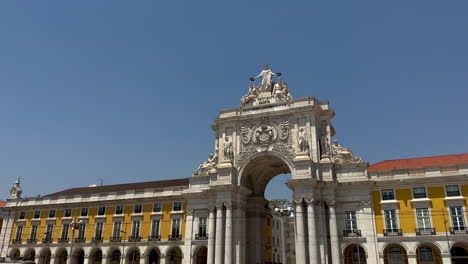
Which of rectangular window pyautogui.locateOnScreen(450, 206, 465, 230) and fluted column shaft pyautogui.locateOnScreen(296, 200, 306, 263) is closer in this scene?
rectangular window pyautogui.locateOnScreen(450, 206, 465, 230)

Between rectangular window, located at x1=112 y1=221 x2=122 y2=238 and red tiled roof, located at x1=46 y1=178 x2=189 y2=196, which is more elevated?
red tiled roof, located at x1=46 y1=178 x2=189 y2=196

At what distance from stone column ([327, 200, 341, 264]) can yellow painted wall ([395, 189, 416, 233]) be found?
755 centimetres

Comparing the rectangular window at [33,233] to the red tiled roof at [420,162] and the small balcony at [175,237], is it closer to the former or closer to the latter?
the small balcony at [175,237]

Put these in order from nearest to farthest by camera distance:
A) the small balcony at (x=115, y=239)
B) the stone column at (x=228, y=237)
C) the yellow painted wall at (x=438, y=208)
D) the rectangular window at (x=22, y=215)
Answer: the yellow painted wall at (x=438, y=208), the stone column at (x=228, y=237), the small balcony at (x=115, y=239), the rectangular window at (x=22, y=215)

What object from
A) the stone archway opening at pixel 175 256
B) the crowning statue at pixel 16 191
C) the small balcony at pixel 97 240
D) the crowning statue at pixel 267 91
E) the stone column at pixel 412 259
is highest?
the crowning statue at pixel 267 91

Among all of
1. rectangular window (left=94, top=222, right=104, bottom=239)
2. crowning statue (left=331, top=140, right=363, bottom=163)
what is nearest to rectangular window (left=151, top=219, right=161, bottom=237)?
rectangular window (left=94, top=222, right=104, bottom=239)

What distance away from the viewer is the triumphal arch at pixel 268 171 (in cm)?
4831

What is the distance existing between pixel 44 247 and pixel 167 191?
23.5m

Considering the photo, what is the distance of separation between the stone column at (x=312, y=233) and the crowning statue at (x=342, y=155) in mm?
7279

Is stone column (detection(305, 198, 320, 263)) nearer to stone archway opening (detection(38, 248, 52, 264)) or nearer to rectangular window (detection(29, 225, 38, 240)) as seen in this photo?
stone archway opening (detection(38, 248, 52, 264))

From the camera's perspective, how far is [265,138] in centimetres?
5472

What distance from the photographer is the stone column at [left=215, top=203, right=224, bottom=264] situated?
167ft

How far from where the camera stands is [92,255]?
61.8m

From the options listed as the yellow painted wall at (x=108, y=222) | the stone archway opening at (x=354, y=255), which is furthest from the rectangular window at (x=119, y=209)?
the stone archway opening at (x=354, y=255)
